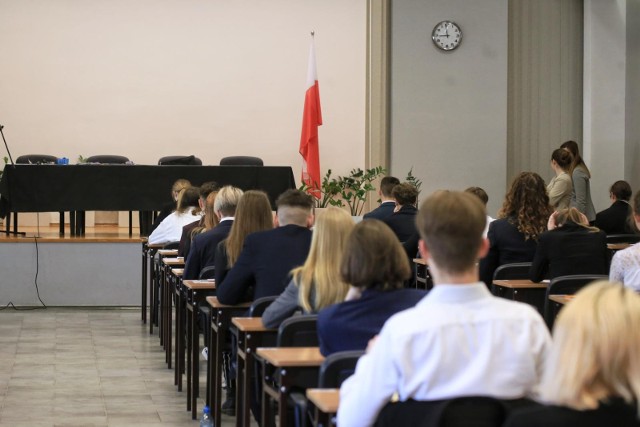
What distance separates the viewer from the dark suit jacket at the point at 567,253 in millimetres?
5820

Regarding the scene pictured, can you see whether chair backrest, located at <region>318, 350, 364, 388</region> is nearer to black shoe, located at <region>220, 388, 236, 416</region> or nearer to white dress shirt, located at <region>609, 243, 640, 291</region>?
white dress shirt, located at <region>609, 243, 640, 291</region>

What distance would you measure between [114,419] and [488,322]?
149 inches

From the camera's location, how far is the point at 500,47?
1353 centimetres

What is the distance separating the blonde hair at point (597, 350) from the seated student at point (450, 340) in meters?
0.43

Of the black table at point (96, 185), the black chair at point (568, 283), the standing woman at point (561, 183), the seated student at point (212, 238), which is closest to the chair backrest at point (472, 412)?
the black chair at point (568, 283)

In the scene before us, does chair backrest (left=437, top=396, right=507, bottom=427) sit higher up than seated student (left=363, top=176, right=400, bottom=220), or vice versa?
seated student (left=363, top=176, right=400, bottom=220)

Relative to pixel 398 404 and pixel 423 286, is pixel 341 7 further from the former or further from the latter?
pixel 398 404

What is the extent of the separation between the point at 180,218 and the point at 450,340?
6545mm

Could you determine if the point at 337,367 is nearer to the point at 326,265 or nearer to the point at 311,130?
the point at 326,265

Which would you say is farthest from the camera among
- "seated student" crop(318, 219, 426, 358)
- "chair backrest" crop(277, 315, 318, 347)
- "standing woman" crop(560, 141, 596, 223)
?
"standing woman" crop(560, 141, 596, 223)

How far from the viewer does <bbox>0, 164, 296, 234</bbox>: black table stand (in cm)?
1065

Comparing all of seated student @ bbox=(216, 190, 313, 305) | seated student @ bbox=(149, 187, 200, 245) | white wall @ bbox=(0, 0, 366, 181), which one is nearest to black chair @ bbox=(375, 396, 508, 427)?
seated student @ bbox=(216, 190, 313, 305)

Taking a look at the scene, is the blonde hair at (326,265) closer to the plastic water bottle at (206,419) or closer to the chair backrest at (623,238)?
the plastic water bottle at (206,419)

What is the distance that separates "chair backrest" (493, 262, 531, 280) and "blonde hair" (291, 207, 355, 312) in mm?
2538
